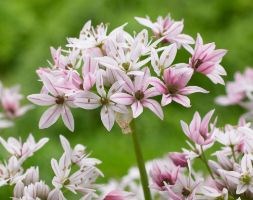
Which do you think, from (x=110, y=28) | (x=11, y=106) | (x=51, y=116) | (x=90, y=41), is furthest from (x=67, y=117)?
(x=110, y=28)

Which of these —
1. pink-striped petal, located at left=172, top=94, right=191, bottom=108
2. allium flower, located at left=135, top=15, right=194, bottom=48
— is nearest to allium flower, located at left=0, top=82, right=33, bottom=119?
allium flower, located at left=135, top=15, right=194, bottom=48

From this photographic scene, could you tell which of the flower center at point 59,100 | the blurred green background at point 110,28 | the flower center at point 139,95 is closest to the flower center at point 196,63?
the flower center at point 139,95

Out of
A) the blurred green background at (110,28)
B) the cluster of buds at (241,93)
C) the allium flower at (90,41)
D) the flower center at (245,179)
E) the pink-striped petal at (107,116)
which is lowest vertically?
the flower center at (245,179)

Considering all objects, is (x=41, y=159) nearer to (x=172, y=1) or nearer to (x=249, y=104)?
(x=249, y=104)

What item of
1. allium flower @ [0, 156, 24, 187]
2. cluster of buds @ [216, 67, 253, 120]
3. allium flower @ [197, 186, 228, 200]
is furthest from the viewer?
cluster of buds @ [216, 67, 253, 120]

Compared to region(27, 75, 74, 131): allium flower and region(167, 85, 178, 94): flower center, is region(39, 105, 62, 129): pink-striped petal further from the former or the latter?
region(167, 85, 178, 94): flower center

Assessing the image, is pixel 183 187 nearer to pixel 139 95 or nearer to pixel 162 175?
pixel 162 175

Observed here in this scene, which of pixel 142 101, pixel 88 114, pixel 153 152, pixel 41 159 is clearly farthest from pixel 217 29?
pixel 142 101

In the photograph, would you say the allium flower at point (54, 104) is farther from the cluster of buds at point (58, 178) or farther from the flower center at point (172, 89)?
the flower center at point (172, 89)
